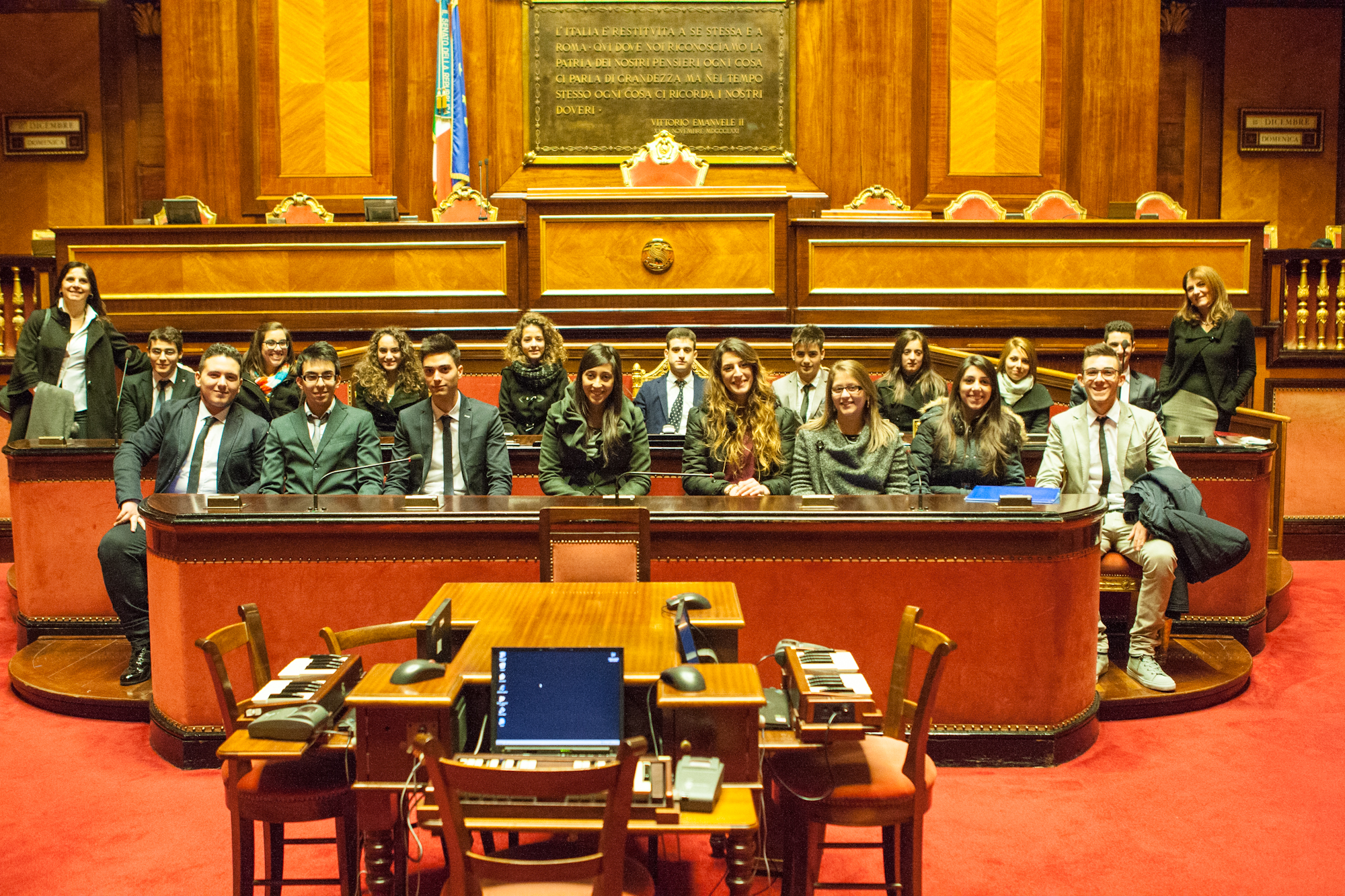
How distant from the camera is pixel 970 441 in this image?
168 inches

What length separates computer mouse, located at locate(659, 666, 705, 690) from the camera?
2102mm

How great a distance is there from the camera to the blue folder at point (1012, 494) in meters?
3.60

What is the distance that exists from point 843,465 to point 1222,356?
2558 millimetres

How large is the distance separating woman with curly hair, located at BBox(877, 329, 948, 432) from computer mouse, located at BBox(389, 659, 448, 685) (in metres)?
3.44

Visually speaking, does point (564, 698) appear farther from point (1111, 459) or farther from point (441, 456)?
point (1111, 459)

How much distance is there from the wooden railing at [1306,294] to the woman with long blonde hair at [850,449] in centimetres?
430

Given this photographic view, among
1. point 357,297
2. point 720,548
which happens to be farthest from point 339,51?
Answer: point 720,548

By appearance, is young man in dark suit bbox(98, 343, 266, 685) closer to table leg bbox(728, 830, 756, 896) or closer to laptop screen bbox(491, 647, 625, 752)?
Result: laptop screen bbox(491, 647, 625, 752)

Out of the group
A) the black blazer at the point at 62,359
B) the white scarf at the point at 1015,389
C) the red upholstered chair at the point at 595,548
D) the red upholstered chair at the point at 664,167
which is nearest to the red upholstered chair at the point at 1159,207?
the red upholstered chair at the point at 664,167

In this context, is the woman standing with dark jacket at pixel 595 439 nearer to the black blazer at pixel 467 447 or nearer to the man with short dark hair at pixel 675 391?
the black blazer at pixel 467 447

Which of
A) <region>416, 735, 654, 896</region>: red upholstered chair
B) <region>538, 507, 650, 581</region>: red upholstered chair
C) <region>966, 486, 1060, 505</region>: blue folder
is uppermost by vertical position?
<region>966, 486, 1060, 505</region>: blue folder

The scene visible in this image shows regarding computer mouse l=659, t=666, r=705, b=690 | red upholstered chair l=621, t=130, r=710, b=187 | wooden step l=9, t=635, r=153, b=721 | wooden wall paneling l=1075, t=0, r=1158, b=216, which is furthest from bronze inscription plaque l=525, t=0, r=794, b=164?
computer mouse l=659, t=666, r=705, b=690

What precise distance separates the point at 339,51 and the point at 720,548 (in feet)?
23.7

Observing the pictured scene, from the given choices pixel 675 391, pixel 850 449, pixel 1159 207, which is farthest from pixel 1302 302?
pixel 850 449
